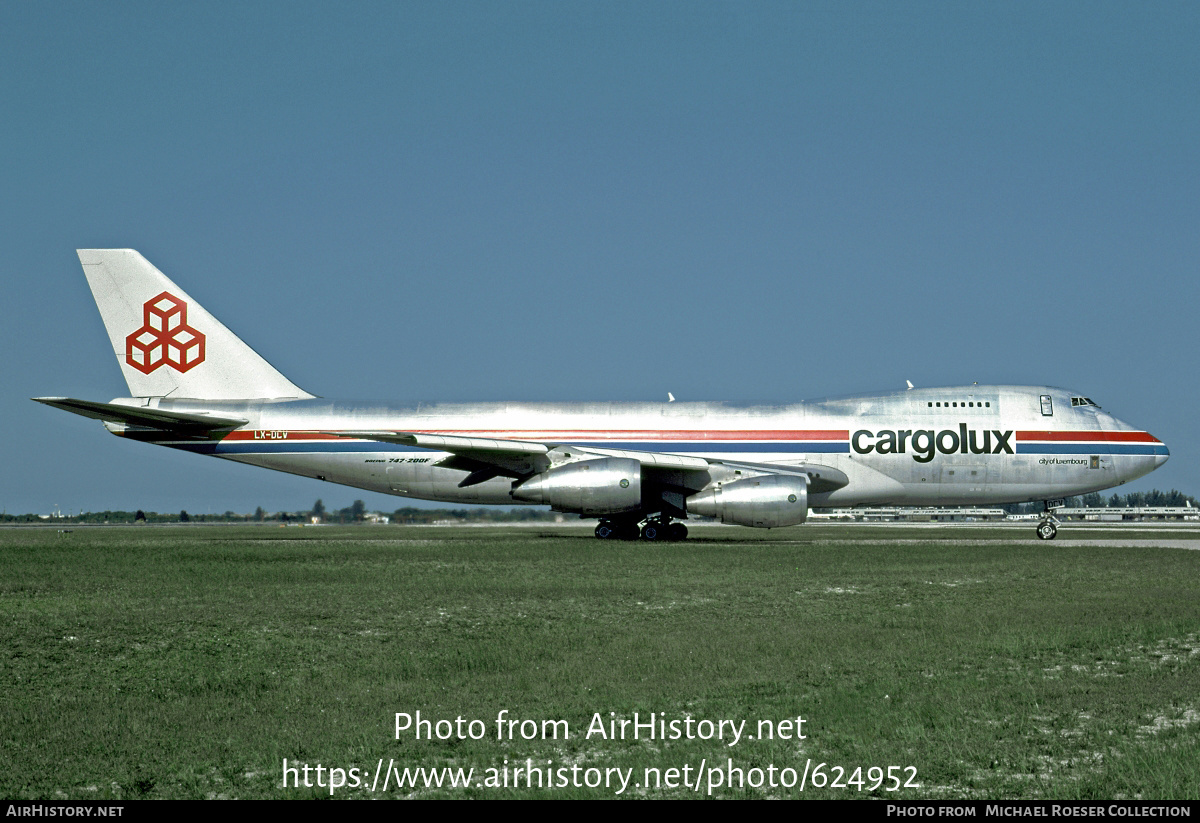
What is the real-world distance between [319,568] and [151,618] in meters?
6.90

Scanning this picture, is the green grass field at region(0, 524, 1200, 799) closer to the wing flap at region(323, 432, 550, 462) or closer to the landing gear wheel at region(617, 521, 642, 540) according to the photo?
the wing flap at region(323, 432, 550, 462)

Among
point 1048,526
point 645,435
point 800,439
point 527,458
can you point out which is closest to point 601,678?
point 527,458

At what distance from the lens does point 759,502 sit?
25953mm

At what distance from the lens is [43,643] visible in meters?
9.54

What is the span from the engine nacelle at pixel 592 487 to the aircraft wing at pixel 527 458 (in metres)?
0.85

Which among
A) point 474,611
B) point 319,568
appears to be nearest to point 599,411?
point 319,568

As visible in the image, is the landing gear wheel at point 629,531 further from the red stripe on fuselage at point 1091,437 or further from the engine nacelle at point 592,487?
the red stripe on fuselage at point 1091,437

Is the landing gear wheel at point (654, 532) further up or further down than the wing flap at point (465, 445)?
further down

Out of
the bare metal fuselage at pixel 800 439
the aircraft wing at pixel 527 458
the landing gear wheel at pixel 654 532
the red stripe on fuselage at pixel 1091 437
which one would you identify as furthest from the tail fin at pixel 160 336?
the red stripe on fuselage at pixel 1091 437

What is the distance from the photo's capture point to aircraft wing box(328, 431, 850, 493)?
26688 millimetres

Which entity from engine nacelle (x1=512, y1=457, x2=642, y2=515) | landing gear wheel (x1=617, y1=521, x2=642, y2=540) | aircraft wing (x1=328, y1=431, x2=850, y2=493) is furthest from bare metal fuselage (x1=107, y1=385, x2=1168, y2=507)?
landing gear wheel (x1=617, y1=521, x2=642, y2=540)

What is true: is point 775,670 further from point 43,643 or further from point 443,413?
point 443,413

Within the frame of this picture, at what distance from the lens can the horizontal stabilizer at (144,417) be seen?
87.8 feet

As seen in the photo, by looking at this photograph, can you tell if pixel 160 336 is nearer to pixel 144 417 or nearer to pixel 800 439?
pixel 144 417
